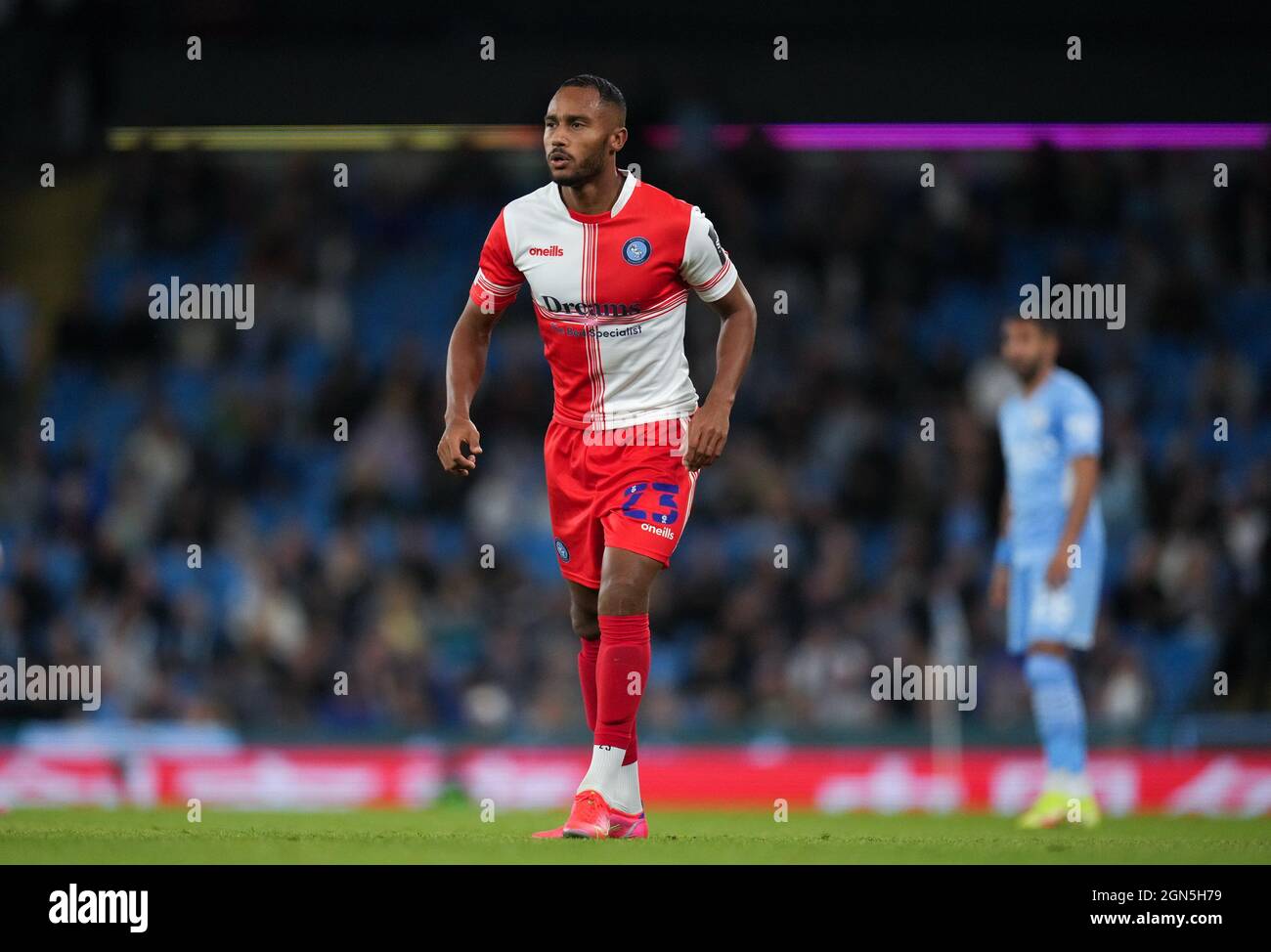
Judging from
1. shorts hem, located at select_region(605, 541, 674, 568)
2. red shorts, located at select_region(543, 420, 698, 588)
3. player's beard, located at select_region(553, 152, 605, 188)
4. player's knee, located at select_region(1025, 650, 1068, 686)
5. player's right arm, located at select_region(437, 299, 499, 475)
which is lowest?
player's knee, located at select_region(1025, 650, 1068, 686)

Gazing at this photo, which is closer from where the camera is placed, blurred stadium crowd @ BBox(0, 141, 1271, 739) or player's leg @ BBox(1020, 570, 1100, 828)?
player's leg @ BBox(1020, 570, 1100, 828)

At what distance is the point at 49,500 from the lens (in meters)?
14.3

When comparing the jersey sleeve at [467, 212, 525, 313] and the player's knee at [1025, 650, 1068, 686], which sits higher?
the jersey sleeve at [467, 212, 525, 313]

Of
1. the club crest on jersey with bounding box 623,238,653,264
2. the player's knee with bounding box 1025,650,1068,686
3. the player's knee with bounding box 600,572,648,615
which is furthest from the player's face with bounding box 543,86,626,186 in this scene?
the player's knee with bounding box 1025,650,1068,686

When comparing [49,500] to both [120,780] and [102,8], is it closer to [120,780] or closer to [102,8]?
[120,780]

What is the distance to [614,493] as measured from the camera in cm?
658

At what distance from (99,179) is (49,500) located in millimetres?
4037

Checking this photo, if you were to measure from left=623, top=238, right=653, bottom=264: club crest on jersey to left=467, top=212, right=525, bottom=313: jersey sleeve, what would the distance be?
0.48 meters

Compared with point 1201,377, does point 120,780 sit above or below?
below

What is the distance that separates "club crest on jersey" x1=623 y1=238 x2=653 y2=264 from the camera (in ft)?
21.5

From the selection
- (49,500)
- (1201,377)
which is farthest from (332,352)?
(1201,377)

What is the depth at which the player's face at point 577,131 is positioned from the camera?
6.43 m

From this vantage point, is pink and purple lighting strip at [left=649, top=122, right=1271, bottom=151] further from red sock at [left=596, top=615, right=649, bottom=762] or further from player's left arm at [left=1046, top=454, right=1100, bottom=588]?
red sock at [left=596, top=615, right=649, bottom=762]

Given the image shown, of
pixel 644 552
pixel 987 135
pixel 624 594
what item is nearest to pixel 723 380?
pixel 644 552
